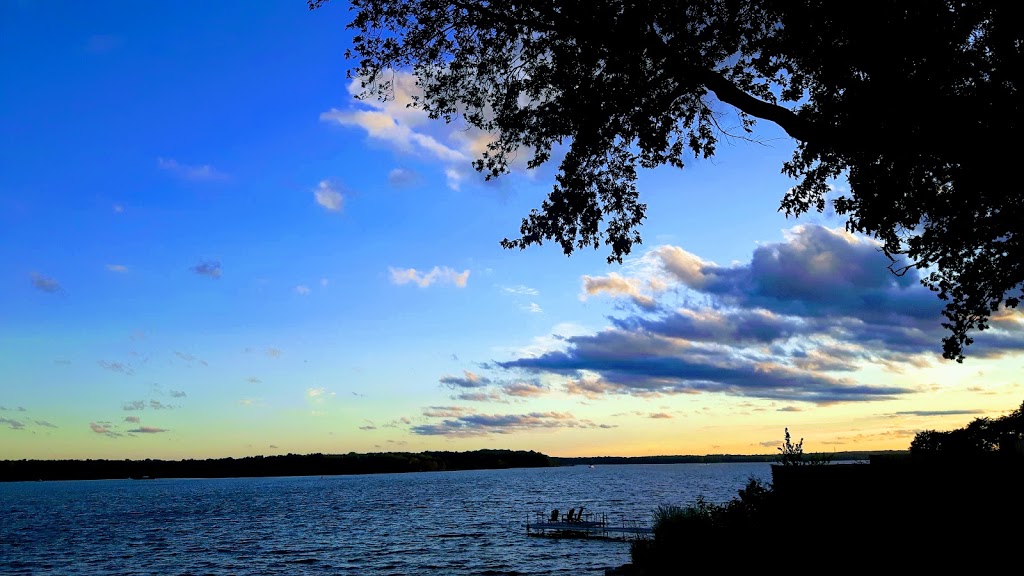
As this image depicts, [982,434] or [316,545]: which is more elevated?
[982,434]

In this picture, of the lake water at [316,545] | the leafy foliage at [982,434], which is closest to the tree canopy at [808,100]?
the leafy foliage at [982,434]

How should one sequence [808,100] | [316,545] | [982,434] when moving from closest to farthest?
1. [808,100]
2. [982,434]
3. [316,545]

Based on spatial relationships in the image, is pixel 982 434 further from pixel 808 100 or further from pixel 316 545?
pixel 316 545

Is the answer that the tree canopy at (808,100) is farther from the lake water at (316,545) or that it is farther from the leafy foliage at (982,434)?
the lake water at (316,545)

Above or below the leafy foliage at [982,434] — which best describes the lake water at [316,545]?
below

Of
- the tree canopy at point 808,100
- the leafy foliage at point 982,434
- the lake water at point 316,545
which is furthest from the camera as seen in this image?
the lake water at point 316,545

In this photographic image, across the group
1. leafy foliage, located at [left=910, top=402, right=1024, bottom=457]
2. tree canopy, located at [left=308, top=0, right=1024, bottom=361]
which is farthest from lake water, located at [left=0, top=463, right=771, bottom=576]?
tree canopy, located at [left=308, top=0, right=1024, bottom=361]

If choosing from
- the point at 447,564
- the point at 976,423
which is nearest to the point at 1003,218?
the point at 976,423

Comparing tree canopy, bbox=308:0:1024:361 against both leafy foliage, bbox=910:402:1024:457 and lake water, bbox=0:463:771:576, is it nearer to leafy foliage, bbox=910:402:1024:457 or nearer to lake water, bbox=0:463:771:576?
leafy foliage, bbox=910:402:1024:457

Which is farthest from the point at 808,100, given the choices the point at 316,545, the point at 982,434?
the point at 316,545

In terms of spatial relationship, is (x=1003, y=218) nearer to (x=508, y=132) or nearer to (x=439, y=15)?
(x=508, y=132)

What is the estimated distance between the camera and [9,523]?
9825cm

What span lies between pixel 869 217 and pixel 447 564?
3550 cm

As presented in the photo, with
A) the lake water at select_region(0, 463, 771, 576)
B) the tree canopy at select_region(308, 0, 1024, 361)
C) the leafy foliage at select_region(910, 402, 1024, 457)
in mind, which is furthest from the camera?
the lake water at select_region(0, 463, 771, 576)
